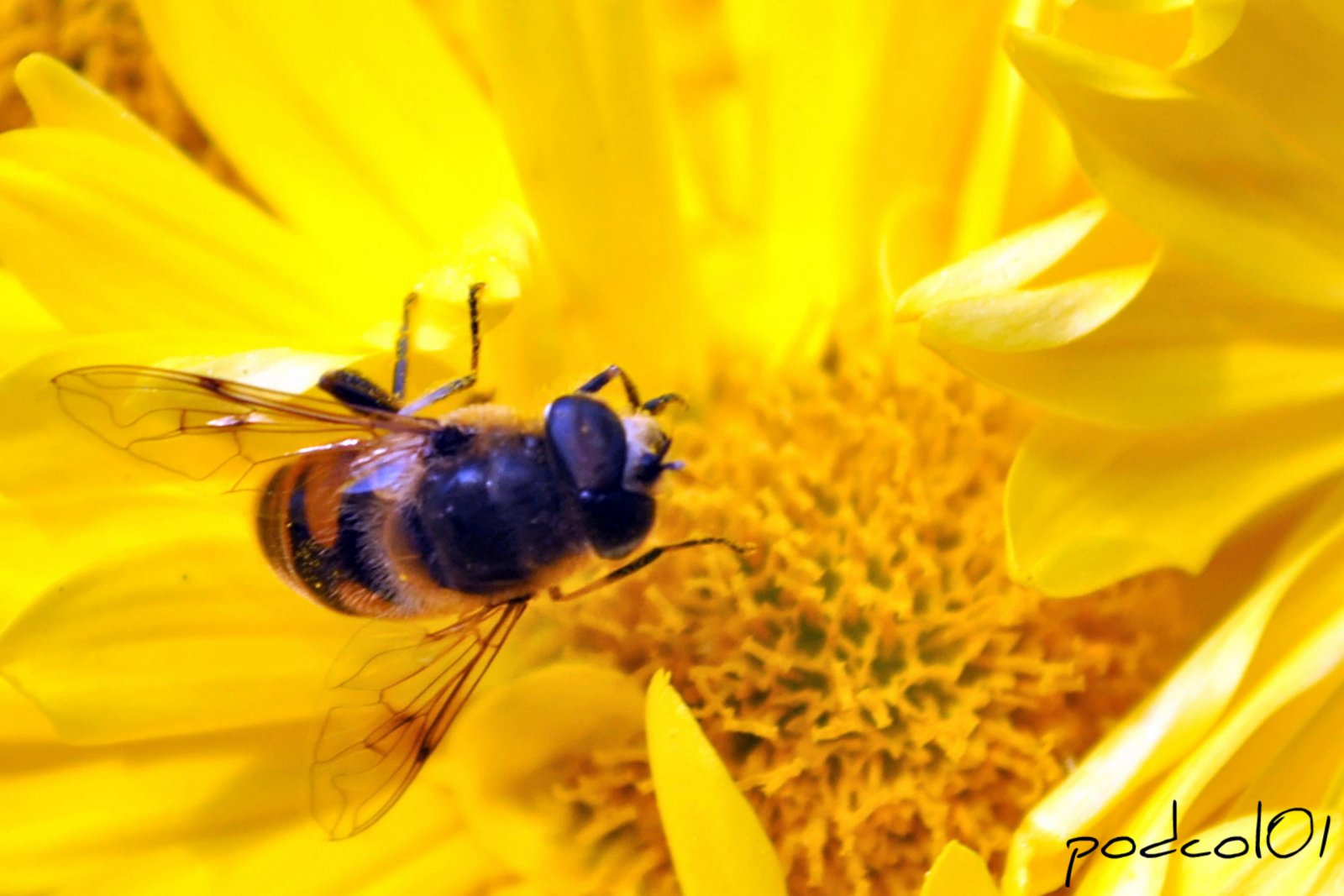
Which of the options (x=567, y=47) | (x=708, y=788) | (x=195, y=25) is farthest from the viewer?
(x=195, y=25)

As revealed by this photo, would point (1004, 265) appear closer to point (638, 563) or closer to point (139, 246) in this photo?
point (638, 563)

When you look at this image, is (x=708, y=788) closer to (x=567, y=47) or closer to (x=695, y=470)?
(x=695, y=470)

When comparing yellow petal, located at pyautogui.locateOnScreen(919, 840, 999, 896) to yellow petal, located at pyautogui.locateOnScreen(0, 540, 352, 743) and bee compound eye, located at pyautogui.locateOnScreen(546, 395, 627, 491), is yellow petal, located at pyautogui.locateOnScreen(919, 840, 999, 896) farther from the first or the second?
yellow petal, located at pyautogui.locateOnScreen(0, 540, 352, 743)

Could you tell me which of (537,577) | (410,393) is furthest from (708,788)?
(410,393)

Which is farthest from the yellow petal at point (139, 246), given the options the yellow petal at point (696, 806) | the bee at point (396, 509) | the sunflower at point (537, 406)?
the yellow petal at point (696, 806)

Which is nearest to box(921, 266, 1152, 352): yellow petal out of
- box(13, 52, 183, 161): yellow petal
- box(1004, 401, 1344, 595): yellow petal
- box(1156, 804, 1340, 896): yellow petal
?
box(1004, 401, 1344, 595): yellow petal
